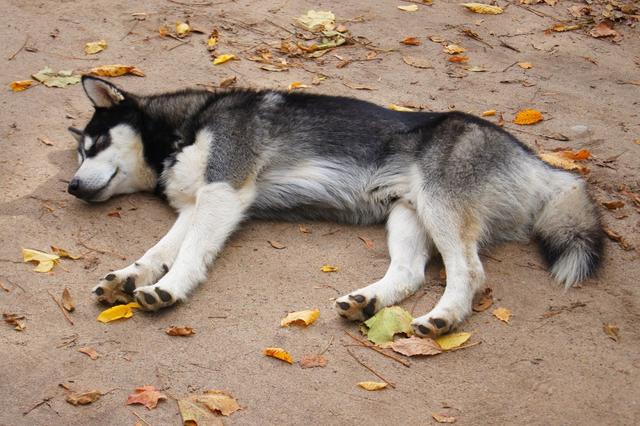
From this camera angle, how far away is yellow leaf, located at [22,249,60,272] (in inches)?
214

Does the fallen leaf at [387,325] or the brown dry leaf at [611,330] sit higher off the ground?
the brown dry leaf at [611,330]

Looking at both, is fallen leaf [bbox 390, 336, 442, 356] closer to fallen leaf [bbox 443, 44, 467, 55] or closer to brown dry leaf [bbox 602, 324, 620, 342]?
brown dry leaf [bbox 602, 324, 620, 342]

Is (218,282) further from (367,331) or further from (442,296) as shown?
(442,296)

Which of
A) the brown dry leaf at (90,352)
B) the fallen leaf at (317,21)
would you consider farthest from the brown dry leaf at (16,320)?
the fallen leaf at (317,21)

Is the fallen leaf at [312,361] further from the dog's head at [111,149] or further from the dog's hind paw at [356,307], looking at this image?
the dog's head at [111,149]

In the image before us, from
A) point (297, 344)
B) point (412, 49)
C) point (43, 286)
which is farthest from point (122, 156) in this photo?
point (412, 49)

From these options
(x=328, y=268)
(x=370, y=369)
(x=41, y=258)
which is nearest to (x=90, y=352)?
(x=41, y=258)

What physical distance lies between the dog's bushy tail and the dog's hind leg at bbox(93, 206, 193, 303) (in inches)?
99.2

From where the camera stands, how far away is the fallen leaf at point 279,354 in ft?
15.2

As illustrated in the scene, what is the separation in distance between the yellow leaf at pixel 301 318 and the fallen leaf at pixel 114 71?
404 centimetres

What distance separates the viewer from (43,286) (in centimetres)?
524

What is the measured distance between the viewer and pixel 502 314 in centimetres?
516

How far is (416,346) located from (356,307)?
0.46 m

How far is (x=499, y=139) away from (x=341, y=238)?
1.35 metres
